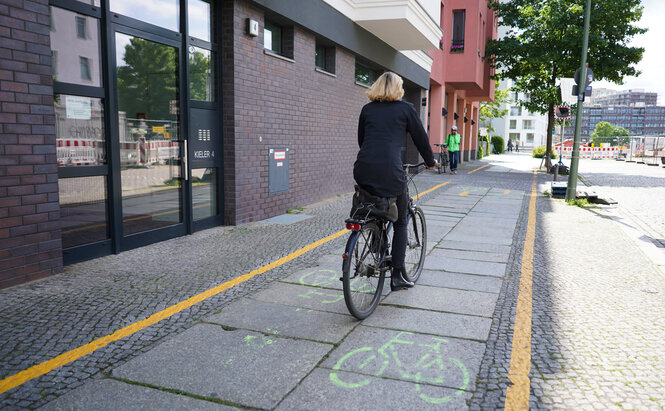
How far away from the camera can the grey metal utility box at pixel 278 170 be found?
8883 millimetres

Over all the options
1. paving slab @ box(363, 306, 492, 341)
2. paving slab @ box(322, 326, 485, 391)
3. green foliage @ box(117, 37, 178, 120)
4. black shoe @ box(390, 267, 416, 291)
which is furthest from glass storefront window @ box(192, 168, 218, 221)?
paving slab @ box(322, 326, 485, 391)

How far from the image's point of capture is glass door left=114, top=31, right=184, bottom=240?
237 inches

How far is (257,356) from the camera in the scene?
132 inches

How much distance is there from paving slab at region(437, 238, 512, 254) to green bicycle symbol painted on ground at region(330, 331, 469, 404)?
3379 millimetres

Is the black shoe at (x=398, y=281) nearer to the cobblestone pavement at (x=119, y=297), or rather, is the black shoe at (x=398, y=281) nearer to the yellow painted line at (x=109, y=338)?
the cobblestone pavement at (x=119, y=297)

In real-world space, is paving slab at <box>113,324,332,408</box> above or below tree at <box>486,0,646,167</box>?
below

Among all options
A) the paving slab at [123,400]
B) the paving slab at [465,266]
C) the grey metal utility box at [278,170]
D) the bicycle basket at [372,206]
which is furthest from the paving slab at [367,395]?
the grey metal utility box at [278,170]

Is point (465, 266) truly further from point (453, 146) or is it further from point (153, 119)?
point (453, 146)

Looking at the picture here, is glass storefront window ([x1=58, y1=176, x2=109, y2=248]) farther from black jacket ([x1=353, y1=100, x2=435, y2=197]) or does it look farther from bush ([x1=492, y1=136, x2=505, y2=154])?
bush ([x1=492, y1=136, x2=505, y2=154])

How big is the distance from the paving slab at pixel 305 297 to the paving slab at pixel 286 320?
0.36 feet

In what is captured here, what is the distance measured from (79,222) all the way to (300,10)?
571 centimetres

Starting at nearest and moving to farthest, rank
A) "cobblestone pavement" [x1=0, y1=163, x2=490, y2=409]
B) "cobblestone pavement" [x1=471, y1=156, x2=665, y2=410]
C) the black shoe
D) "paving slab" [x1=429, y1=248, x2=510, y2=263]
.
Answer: "cobblestone pavement" [x1=471, y1=156, x2=665, y2=410] < "cobblestone pavement" [x1=0, y1=163, x2=490, y2=409] < the black shoe < "paving slab" [x1=429, y1=248, x2=510, y2=263]

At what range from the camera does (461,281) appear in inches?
207

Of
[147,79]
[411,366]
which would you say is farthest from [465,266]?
[147,79]
